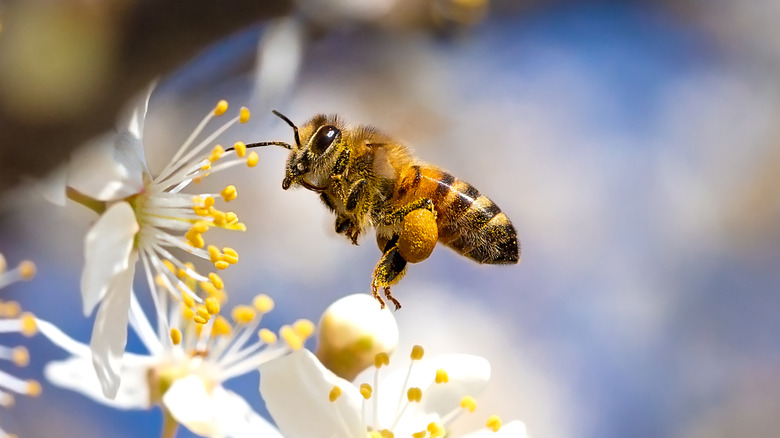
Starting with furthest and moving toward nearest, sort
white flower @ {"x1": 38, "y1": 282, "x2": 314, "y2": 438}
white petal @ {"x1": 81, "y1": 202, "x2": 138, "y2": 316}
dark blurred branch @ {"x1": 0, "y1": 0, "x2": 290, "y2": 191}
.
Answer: white flower @ {"x1": 38, "y1": 282, "x2": 314, "y2": 438} < white petal @ {"x1": 81, "y1": 202, "x2": 138, "y2": 316} < dark blurred branch @ {"x1": 0, "y1": 0, "x2": 290, "y2": 191}

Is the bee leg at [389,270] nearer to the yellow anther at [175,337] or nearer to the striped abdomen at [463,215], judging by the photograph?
the striped abdomen at [463,215]

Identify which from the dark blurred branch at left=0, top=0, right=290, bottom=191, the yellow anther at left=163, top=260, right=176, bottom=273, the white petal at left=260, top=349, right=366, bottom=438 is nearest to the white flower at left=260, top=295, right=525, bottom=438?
the white petal at left=260, top=349, right=366, bottom=438

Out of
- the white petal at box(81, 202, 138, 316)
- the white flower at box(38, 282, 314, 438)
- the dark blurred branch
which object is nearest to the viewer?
the dark blurred branch

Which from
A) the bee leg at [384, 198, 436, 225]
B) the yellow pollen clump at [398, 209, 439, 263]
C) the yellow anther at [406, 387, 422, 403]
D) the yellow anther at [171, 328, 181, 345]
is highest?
the bee leg at [384, 198, 436, 225]

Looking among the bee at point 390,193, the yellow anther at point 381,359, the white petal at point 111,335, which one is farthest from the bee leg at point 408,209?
the white petal at point 111,335

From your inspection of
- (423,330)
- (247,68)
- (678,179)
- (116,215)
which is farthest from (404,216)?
(678,179)

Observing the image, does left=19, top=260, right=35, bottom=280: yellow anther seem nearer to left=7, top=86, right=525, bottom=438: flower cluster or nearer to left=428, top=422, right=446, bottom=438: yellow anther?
left=7, top=86, right=525, bottom=438: flower cluster
